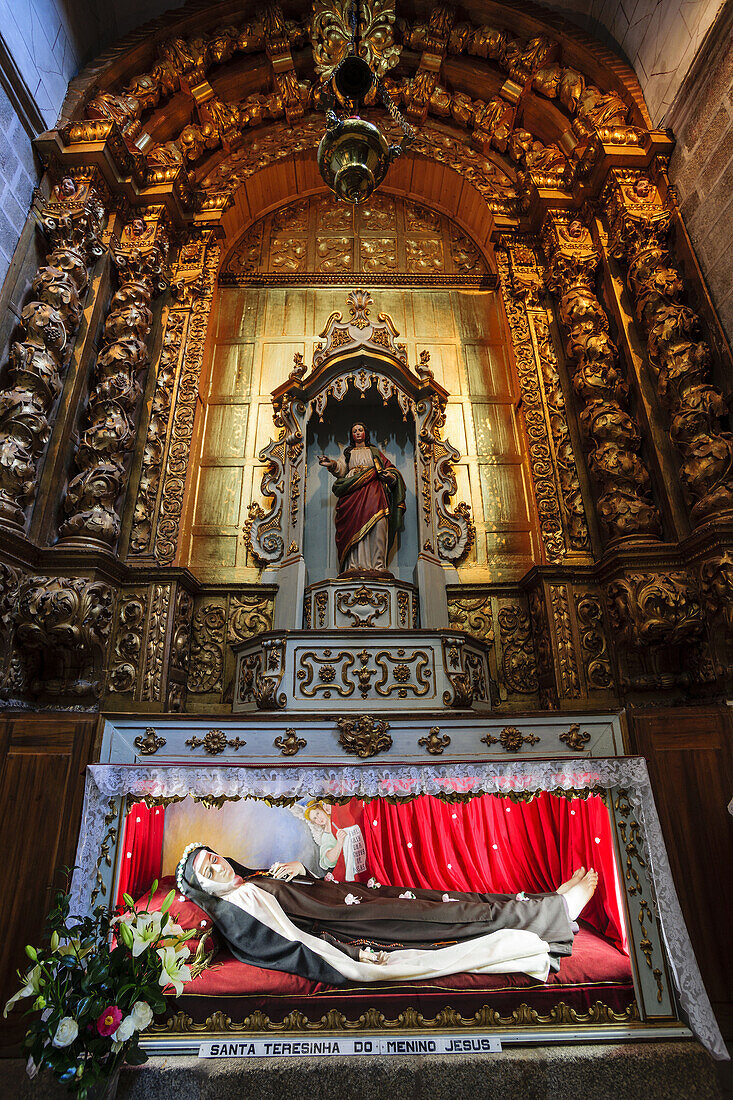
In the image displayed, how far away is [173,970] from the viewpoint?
3.17 metres

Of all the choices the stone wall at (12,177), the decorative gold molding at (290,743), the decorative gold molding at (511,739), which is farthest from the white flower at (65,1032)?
the stone wall at (12,177)

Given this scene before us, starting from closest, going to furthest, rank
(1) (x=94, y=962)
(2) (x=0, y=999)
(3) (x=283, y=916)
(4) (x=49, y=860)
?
1. (1) (x=94, y=962)
2. (3) (x=283, y=916)
3. (2) (x=0, y=999)
4. (4) (x=49, y=860)

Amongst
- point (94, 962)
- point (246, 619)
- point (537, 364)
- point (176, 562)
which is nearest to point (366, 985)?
point (94, 962)

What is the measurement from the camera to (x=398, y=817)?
A: 14.1 ft

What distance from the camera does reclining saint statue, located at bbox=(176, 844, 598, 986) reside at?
3.69m

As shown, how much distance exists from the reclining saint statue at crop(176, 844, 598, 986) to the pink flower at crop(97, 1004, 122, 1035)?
77 cm

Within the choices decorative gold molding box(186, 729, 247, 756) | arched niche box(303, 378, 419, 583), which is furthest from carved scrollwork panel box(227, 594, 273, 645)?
decorative gold molding box(186, 729, 247, 756)

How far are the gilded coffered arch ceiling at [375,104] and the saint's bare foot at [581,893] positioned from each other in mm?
7620

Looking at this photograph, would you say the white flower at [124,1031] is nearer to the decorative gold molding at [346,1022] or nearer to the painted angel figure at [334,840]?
the decorative gold molding at [346,1022]

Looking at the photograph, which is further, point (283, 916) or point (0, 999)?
point (0, 999)

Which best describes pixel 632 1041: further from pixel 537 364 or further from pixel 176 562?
pixel 537 364

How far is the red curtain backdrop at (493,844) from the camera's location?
414cm

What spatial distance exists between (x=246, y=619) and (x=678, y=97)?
7217 mm

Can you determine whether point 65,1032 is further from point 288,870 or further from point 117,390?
point 117,390
